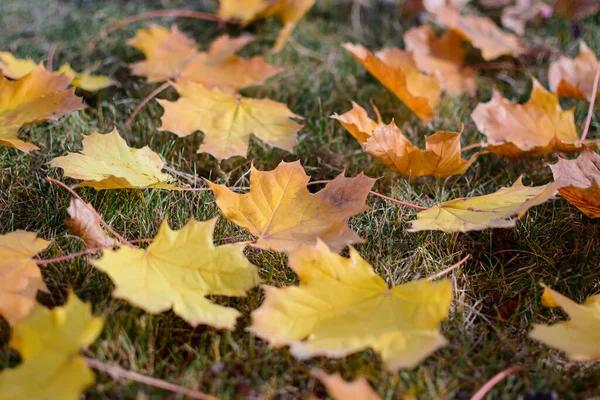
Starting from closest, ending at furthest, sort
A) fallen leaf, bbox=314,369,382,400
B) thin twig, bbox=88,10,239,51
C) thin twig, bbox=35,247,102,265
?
1. fallen leaf, bbox=314,369,382,400
2. thin twig, bbox=35,247,102,265
3. thin twig, bbox=88,10,239,51

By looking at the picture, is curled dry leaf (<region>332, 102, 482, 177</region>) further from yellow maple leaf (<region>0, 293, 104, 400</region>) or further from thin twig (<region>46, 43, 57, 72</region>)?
thin twig (<region>46, 43, 57, 72</region>)

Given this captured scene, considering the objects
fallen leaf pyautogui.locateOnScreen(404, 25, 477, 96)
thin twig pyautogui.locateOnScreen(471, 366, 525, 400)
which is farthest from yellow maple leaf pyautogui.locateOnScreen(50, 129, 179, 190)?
fallen leaf pyautogui.locateOnScreen(404, 25, 477, 96)

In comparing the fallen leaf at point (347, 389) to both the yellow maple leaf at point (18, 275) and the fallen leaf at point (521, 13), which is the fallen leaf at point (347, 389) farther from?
the fallen leaf at point (521, 13)

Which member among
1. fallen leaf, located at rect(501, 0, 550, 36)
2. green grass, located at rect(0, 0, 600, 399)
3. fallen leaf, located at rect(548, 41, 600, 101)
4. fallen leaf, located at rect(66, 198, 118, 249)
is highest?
fallen leaf, located at rect(501, 0, 550, 36)

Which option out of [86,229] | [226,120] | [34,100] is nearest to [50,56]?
[34,100]

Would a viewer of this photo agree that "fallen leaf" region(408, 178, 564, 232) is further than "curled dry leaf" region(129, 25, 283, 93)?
No

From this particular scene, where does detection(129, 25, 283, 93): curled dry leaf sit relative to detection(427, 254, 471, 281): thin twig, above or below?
above

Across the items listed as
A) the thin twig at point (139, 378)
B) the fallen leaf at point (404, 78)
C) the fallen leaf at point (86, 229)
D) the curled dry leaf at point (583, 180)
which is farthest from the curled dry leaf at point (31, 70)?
the curled dry leaf at point (583, 180)
